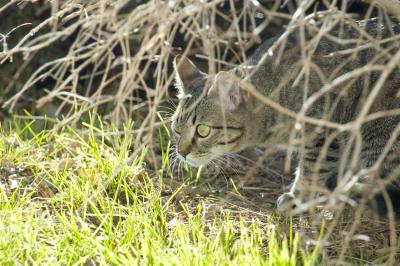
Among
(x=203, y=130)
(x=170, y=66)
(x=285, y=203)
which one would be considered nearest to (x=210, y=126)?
(x=203, y=130)

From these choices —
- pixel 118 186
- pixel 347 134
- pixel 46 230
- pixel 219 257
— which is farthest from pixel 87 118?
pixel 219 257

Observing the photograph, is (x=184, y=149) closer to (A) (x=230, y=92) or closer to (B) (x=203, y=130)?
(B) (x=203, y=130)

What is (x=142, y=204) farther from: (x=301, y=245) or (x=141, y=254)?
(x=301, y=245)

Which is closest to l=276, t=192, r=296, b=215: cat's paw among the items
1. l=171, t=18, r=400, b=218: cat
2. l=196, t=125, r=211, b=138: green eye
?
l=171, t=18, r=400, b=218: cat

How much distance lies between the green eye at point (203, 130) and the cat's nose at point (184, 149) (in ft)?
0.30

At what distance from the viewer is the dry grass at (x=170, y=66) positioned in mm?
2396

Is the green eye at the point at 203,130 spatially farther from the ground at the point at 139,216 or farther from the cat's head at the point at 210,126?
the ground at the point at 139,216

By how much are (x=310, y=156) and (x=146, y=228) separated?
1044 mm

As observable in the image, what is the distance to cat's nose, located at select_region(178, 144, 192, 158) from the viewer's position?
3.80m

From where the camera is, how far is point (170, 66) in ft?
17.8

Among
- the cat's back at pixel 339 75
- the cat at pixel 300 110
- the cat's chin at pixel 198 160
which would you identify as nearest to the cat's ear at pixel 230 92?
the cat at pixel 300 110

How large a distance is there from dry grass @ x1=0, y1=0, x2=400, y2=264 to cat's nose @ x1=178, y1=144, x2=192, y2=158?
210 mm

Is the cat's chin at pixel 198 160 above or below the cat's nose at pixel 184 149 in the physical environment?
below

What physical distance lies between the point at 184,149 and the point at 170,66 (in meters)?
1.74
